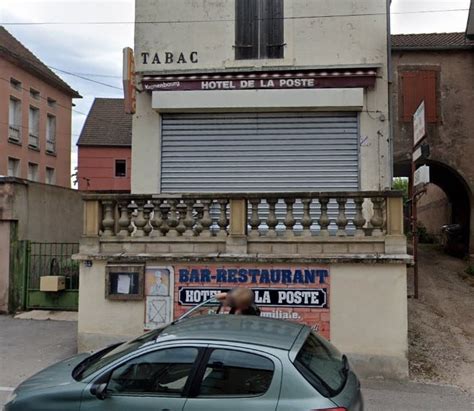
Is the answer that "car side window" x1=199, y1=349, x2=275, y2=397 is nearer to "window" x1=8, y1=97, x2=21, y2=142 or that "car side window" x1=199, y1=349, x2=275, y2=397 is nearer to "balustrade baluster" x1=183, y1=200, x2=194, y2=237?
"balustrade baluster" x1=183, y1=200, x2=194, y2=237

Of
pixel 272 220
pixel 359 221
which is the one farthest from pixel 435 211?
pixel 272 220

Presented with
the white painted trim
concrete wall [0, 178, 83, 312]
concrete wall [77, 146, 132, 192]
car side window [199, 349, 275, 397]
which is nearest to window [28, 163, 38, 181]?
concrete wall [77, 146, 132, 192]

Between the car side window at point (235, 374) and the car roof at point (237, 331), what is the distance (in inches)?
5.4

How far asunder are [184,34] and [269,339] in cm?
828

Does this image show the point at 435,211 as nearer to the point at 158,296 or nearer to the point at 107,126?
the point at 158,296

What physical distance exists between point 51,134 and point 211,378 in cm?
3301

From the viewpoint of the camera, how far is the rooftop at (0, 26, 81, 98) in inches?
1111

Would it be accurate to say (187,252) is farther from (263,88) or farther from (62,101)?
(62,101)

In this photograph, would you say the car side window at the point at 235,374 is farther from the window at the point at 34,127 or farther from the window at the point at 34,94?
the window at the point at 34,94

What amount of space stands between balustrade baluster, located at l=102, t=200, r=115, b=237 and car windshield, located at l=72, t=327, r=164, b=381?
3679 mm

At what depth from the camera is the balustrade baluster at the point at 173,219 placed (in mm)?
8094

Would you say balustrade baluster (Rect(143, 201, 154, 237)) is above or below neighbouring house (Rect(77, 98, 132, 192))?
below

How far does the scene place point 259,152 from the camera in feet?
34.1

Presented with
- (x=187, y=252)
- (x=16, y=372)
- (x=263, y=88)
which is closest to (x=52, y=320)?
(x=16, y=372)
